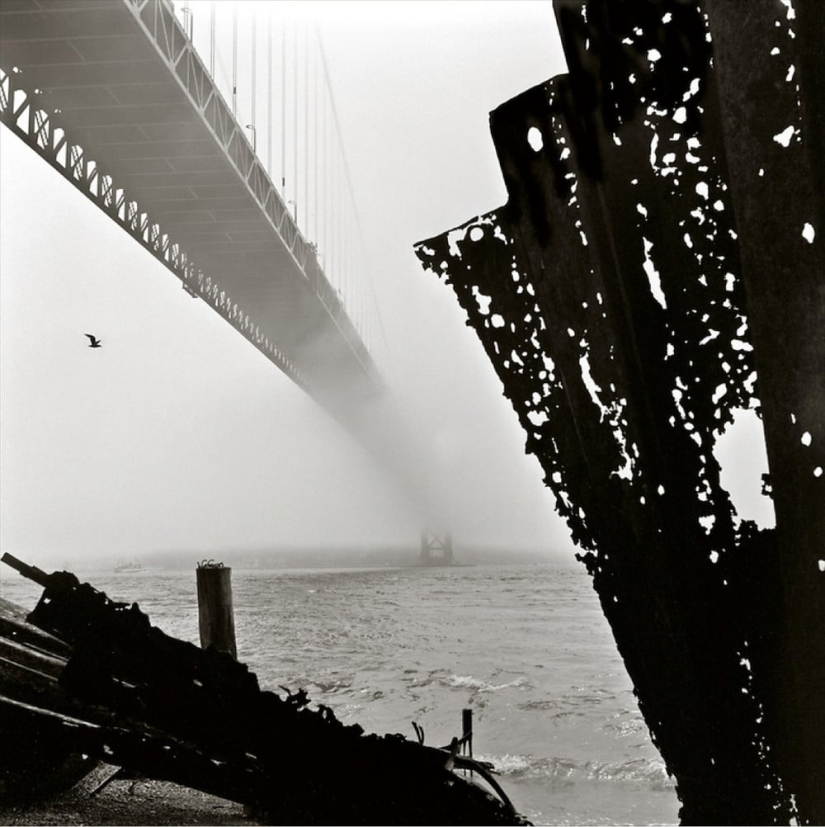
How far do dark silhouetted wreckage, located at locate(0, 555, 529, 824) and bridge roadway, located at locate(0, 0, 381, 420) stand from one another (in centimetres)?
1417

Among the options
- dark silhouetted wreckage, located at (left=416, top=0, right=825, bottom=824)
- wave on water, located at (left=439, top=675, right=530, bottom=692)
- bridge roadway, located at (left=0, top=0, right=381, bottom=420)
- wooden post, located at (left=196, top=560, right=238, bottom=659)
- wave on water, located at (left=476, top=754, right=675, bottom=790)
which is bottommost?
wave on water, located at (left=439, top=675, right=530, bottom=692)

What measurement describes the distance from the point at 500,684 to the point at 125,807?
801cm

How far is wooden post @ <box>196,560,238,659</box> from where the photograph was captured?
5.32 m

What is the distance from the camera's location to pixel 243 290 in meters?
25.3

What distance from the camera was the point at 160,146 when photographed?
17.5 metres

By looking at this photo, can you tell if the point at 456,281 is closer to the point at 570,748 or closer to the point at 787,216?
the point at 787,216

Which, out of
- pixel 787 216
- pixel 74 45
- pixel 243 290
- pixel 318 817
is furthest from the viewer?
pixel 243 290

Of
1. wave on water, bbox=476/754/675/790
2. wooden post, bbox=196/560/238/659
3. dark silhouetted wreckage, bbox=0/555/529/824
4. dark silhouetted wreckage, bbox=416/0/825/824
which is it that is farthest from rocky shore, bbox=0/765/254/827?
wave on water, bbox=476/754/675/790

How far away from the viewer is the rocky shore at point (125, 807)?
3.14 metres

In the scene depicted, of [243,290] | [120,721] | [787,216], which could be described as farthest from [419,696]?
[243,290]

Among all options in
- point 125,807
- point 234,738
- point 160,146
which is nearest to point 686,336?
point 234,738

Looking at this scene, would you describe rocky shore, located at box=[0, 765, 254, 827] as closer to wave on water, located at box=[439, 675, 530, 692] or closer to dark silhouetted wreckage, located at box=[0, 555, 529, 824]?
dark silhouetted wreckage, located at box=[0, 555, 529, 824]

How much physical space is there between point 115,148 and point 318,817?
1889cm

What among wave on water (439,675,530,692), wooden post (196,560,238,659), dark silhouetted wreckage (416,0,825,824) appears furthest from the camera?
wave on water (439,675,530,692)
